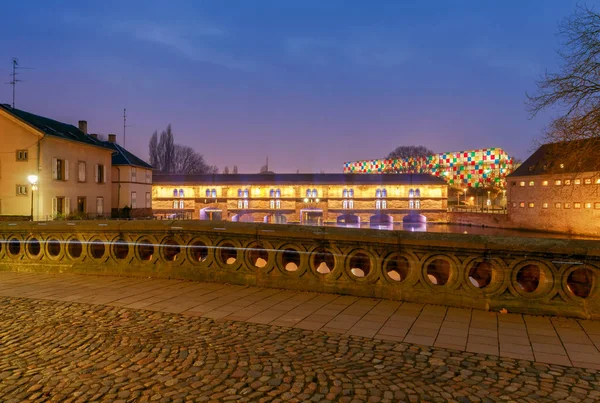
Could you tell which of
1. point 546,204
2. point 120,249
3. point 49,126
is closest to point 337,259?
point 120,249

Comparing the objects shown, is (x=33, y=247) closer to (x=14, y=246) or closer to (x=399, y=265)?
(x=14, y=246)

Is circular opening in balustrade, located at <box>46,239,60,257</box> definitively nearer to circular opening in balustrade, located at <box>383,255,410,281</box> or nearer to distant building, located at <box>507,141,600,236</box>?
circular opening in balustrade, located at <box>383,255,410,281</box>

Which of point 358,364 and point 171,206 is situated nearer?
point 358,364

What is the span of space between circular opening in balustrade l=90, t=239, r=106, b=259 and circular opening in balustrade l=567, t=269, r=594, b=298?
8.03 meters

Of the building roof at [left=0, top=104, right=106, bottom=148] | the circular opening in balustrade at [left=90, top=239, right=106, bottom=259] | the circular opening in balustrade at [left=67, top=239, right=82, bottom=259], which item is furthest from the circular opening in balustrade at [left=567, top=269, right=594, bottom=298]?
the building roof at [left=0, top=104, right=106, bottom=148]

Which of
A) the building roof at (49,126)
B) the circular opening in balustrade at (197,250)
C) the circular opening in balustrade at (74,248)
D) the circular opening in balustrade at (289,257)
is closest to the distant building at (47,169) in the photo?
the building roof at (49,126)

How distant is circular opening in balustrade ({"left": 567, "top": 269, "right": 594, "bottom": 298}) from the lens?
556 cm

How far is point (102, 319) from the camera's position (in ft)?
18.3

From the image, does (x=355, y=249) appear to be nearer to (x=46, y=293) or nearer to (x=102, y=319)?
(x=102, y=319)

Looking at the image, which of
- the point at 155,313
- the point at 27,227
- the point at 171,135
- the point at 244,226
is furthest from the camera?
the point at 171,135

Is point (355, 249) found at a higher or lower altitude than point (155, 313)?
higher

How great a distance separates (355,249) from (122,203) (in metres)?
46.2

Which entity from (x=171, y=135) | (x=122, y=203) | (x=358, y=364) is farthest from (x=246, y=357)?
(x=171, y=135)

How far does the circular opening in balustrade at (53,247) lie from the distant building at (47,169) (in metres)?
26.4
